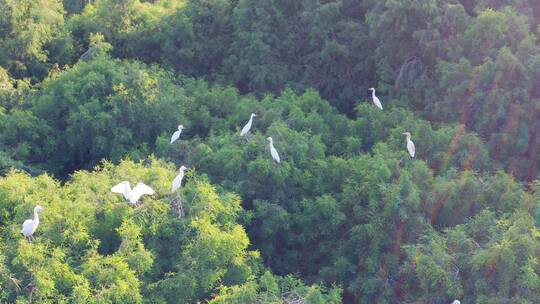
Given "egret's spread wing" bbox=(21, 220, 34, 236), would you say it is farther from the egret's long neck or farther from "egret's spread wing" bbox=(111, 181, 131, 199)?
"egret's spread wing" bbox=(111, 181, 131, 199)

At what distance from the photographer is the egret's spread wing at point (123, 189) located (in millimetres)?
9836

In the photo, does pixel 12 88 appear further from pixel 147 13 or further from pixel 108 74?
pixel 147 13

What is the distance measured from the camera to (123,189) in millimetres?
9930

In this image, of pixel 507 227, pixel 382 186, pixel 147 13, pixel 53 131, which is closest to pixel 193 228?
pixel 382 186

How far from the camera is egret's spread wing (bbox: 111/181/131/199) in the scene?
32.3 ft

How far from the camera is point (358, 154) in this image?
1309cm

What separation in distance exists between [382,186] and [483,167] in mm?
2393

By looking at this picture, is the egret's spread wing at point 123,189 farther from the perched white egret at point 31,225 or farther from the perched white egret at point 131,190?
the perched white egret at point 31,225

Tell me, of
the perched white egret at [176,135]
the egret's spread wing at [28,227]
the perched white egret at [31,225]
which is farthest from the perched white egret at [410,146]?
the egret's spread wing at [28,227]

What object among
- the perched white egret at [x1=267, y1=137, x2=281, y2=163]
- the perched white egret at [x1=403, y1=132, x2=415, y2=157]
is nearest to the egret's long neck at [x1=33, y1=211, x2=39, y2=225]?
the perched white egret at [x1=267, y1=137, x2=281, y2=163]

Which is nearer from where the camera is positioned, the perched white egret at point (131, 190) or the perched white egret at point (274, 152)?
the perched white egret at point (131, 190)

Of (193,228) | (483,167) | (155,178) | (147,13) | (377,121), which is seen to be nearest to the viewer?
(193,228)

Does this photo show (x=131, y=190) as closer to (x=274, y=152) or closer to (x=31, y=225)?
(x=31, y=225)

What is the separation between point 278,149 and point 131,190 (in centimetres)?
284
